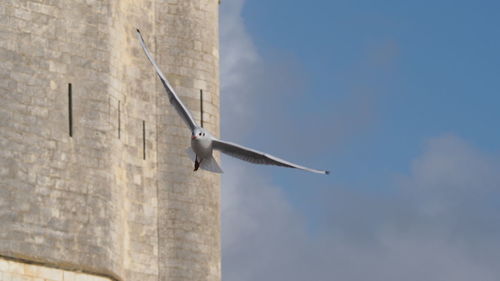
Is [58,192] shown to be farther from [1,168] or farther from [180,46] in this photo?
[180,46]

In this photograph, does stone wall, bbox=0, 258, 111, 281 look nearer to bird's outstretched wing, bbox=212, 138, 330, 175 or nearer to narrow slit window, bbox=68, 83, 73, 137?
narrow slit window, bbox=68, 83, 73, 137

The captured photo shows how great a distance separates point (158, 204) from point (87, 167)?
8.46 ft

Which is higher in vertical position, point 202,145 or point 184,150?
point 184,150

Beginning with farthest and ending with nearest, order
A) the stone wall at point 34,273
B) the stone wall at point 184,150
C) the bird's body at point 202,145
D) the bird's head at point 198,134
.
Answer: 1. the stone wall at point 184,150
2. the stone wall at point 34,273
3. the bird's body at point 202,145
4. the bird's head at point 198,134

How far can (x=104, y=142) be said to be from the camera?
188ft

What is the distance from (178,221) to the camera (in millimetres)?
59094

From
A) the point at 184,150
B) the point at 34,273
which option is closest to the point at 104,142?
the point at 184,150

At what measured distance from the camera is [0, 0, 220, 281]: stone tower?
55719 mm

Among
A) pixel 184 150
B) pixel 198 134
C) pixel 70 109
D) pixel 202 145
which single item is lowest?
pixel 202 145

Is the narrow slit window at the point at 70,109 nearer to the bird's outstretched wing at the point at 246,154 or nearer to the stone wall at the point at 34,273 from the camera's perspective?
the stone wall at the point at 34,273

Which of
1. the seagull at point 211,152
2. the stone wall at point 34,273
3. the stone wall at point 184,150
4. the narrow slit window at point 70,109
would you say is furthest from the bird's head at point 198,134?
the stone wall at point 184,150

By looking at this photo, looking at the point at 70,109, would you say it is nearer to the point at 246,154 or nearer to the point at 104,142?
the point at 104,142

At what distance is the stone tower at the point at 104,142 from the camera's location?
55719 mm

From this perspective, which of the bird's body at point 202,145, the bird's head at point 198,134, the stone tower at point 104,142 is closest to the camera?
the bird's head at point 198,134
